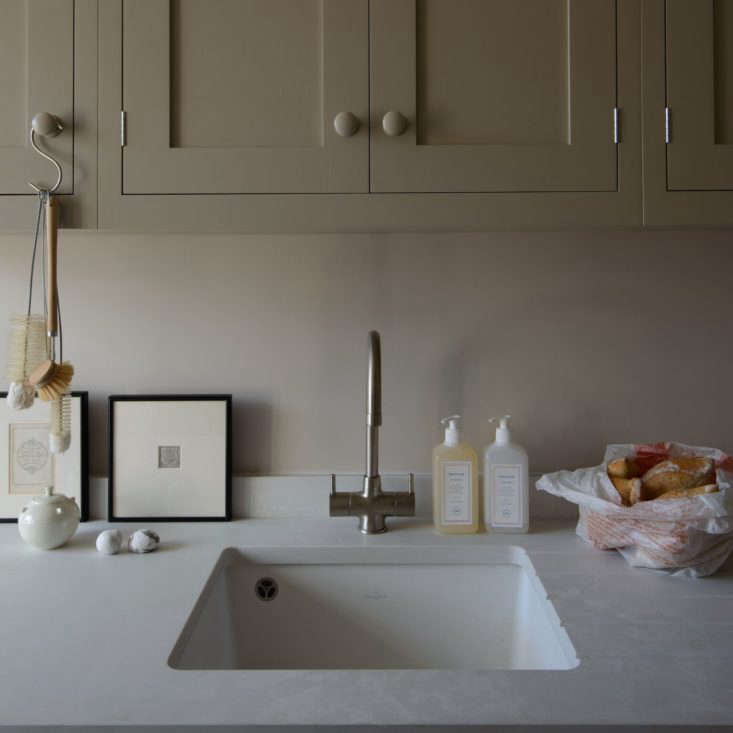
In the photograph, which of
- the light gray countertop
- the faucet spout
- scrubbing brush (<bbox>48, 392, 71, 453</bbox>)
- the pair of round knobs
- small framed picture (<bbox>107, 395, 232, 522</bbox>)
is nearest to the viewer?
the light gray countertop

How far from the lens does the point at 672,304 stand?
139 cm

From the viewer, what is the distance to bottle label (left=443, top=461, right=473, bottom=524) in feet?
4.14

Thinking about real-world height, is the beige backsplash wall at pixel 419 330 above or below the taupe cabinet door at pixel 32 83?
below

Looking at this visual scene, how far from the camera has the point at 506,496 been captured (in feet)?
4.15

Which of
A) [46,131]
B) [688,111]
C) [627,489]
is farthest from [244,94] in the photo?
[627,489]

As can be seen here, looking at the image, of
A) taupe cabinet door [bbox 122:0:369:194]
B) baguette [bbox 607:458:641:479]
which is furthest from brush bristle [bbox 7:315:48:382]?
baguette [bbox 607:458:641:479]

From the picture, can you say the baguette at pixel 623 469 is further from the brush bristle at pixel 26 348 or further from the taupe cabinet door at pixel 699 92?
the brush bristle at pixel 26 348

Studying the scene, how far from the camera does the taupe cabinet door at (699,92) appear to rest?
40.4 inches

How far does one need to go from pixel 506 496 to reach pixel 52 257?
916 mm

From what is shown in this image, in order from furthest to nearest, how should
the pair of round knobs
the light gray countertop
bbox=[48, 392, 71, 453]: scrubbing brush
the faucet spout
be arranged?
the faucet spout
bbox=[48, 392, 71, 453]: scrubbing brush
the pair of round knobs
the light gray countertop

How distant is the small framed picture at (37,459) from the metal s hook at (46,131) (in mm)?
483

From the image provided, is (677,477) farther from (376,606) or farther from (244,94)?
(244,94)

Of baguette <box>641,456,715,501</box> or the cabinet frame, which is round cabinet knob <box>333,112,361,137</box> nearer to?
the cabinet frame

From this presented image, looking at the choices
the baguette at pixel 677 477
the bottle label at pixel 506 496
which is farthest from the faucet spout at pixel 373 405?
the baguette at pixel 677 477
